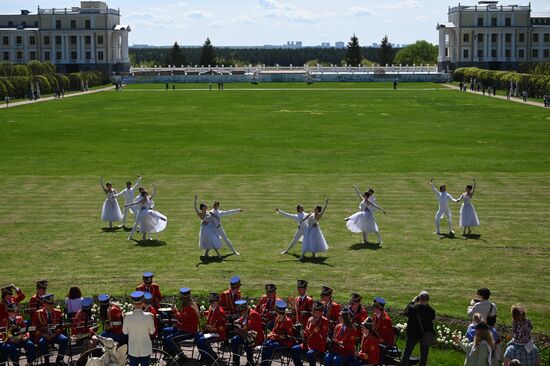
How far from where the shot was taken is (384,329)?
1662 cm

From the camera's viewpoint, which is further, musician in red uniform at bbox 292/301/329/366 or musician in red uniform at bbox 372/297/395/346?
musician in red uniform at bbox 372/297/395/346

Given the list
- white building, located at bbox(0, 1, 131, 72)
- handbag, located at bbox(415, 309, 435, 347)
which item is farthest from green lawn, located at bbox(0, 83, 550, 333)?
white building, located at bbox(0, 1, 131, 72)

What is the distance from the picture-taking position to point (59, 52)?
17500 cm

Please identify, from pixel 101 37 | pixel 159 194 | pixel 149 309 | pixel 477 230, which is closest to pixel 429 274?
pixel 477 230

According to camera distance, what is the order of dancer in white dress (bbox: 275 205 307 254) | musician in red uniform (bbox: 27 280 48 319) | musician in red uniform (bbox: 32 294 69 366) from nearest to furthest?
1. musician in red uniform (bbox: 32 294 69 366)
2. musician in red uniform (bbox: 27 280 48 319)
3. dancer in white dress (bbox: 275 205 307 254)

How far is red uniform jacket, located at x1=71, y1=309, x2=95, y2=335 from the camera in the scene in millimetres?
16609

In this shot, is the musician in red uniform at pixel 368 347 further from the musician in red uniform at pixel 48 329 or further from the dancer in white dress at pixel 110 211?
the dancer in white dress at pixel 110 211

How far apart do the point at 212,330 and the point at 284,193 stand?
20823 mm

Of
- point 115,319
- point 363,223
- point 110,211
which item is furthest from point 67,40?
point 115,319

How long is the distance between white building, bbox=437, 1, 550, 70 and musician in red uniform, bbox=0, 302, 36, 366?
534ft

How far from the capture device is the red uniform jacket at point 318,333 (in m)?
16.2

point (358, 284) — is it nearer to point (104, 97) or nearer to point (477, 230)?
point (477, 230)

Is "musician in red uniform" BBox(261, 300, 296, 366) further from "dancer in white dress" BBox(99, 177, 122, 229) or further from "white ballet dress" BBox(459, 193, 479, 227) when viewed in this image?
"dancer in white dress" BBox(99, 177, 122, 229)

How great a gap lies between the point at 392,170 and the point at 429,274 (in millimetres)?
19600
